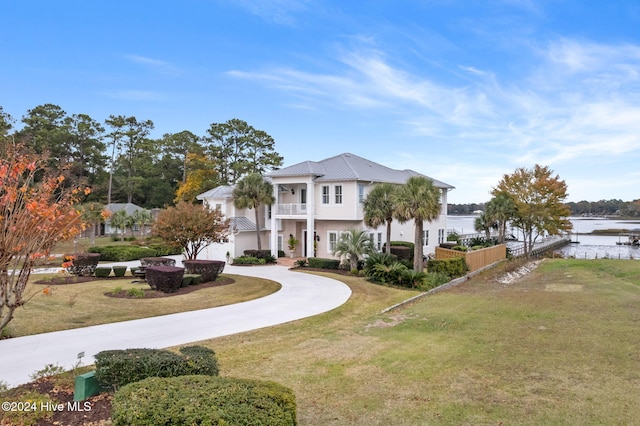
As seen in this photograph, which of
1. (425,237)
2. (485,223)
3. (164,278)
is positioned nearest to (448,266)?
(425,237)

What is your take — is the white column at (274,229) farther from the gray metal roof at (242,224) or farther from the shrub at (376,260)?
the shrub at (376,260)

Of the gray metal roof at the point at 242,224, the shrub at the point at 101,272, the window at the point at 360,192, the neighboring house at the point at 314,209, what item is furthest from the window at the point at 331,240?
the shrub at the point at 101,272

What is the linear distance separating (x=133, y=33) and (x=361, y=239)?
15450 mm

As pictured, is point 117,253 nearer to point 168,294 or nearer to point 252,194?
point 252,194

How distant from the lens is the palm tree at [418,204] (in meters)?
21.0

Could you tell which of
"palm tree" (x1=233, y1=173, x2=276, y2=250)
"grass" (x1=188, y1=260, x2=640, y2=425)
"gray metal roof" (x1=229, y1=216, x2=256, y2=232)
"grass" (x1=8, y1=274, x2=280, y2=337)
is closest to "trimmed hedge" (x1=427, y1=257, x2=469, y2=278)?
"grass" (x1=188, y1=260, x2=640, y2=425)

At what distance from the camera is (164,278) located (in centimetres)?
1655

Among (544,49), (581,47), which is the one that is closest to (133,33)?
(544,49)

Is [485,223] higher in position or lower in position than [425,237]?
higher

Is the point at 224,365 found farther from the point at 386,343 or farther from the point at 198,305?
the point at 198,305

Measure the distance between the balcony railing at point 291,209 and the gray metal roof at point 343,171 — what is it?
218cm

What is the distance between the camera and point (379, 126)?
99.2ft

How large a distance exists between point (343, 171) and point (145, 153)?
46.0 m

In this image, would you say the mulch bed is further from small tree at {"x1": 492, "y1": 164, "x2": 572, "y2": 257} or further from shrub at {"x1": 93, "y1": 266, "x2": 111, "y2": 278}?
small tree at {"x1": 492, "y1": 164, "x2": 572, "y2": 257}
